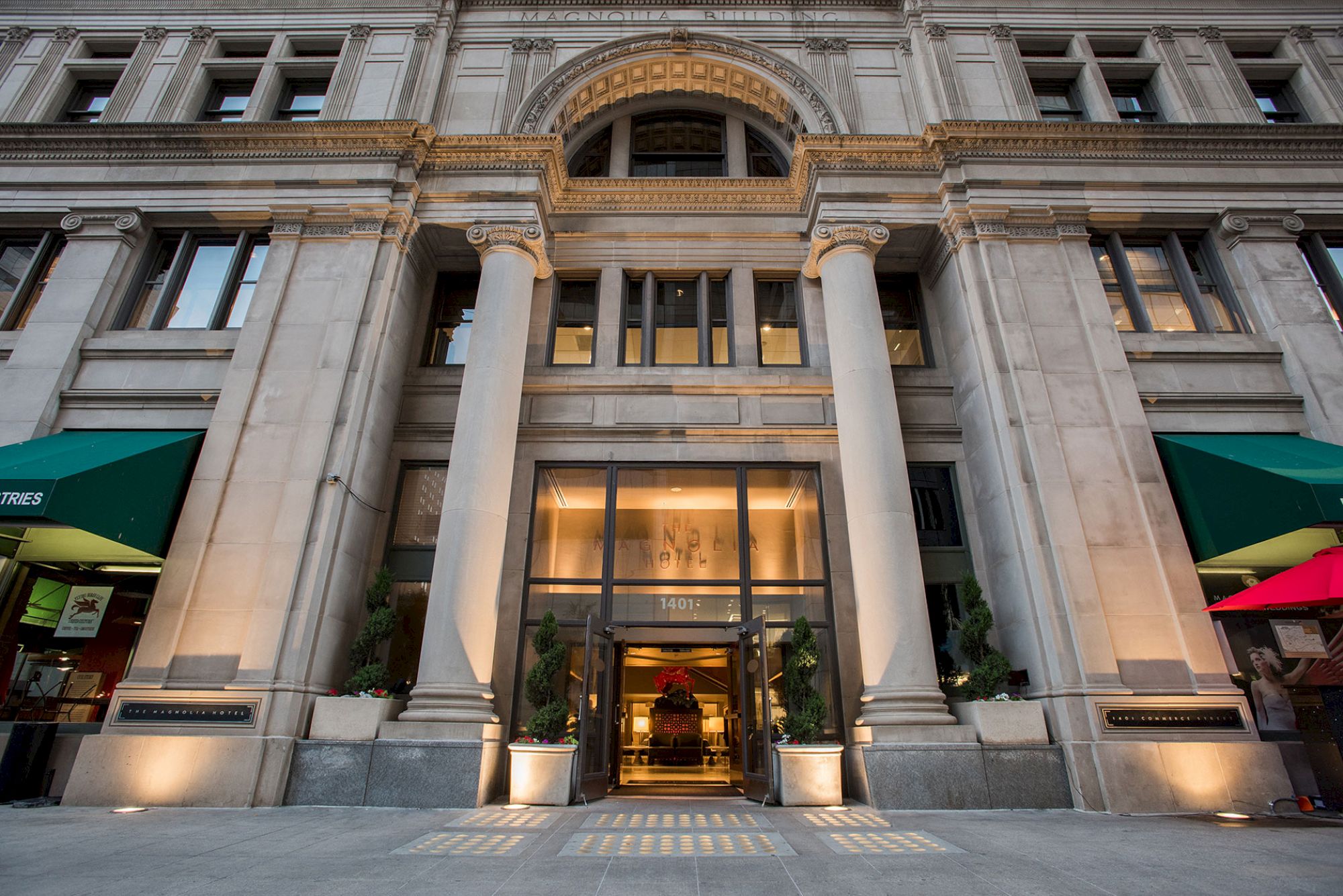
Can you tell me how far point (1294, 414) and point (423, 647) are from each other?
17225mm

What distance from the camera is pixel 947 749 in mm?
9992

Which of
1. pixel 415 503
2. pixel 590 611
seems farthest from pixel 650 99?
pixel 590 611

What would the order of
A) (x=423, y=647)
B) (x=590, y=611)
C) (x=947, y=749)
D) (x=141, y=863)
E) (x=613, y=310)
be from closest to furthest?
(x=141, y=863) < (x=947, y=749) < (x=423, y=647) < (x=590, y=611) < (x=613, y=310)

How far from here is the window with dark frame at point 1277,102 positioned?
16844 mm

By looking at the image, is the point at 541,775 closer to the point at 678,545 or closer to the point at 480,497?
the point at 480,497

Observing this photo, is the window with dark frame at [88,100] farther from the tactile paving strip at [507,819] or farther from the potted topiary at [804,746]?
the potted topiary at [804,746]

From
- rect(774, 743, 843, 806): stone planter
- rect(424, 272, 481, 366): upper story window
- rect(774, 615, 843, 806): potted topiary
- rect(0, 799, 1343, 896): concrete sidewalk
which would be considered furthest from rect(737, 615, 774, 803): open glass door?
rect(424, 272, 481, 366): upper story window

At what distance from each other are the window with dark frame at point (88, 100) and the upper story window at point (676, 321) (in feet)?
47.9

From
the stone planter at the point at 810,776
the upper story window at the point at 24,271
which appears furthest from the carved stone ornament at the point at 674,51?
the stone planter at the point at 810,776

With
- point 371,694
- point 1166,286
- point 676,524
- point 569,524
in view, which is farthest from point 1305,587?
point 371,694

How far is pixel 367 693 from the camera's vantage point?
35.4ft

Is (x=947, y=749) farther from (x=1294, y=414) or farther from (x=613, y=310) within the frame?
(x=613, y=310)

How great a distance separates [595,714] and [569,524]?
158 inches

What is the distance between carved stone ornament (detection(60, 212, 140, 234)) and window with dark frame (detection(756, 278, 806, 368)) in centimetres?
1422
